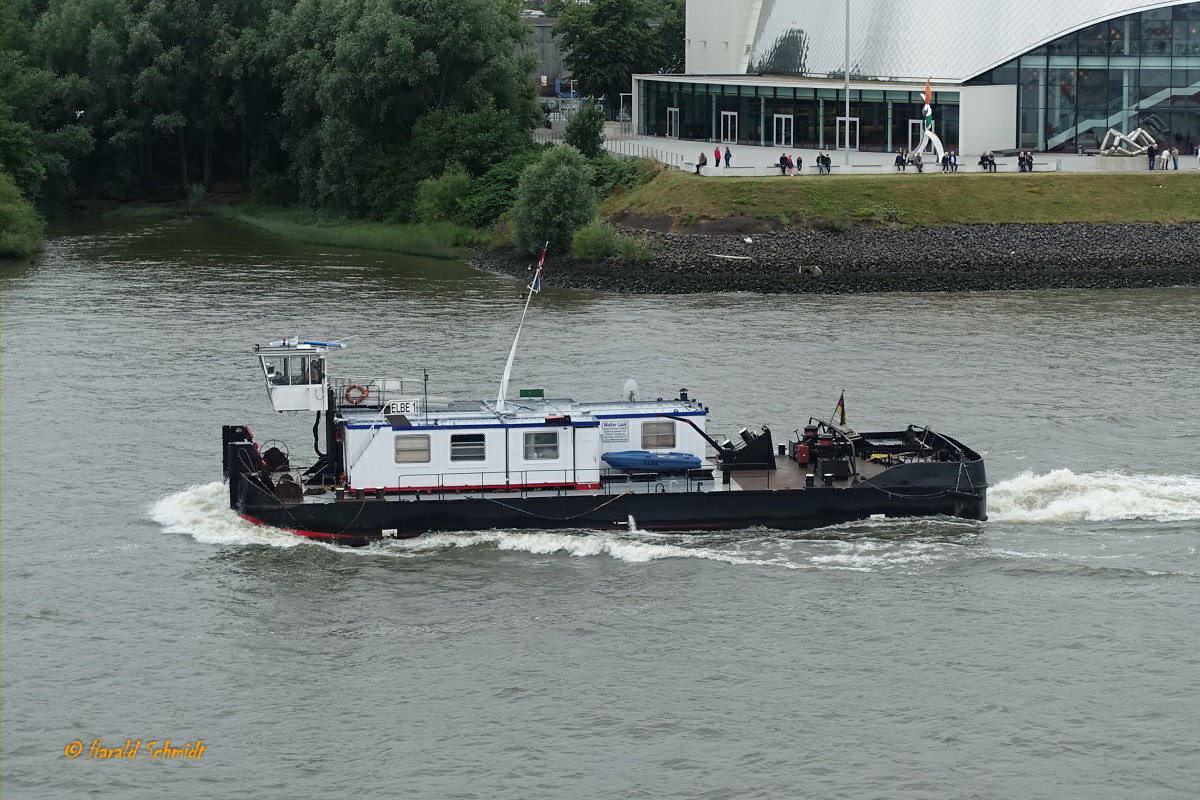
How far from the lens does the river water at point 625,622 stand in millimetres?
21766

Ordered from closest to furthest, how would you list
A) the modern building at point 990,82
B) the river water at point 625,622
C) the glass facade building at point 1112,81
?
the river water at point 625,622, the glass facade building at point 1112,81, the modern building at point 990,82

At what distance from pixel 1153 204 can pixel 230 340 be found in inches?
1401

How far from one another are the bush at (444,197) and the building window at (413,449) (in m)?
43.2

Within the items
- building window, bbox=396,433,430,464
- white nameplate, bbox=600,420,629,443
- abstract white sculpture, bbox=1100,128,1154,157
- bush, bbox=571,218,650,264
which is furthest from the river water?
abstract white sculpture, bbox=1100,128,1154,157

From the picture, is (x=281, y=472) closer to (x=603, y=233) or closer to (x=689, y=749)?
(x=689, y=749)

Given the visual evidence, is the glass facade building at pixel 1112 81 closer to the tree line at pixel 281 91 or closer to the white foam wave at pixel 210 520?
the tree line at pixel 281 91

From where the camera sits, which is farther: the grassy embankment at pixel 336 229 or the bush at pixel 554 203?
the grassy embankment at pixel 336 229

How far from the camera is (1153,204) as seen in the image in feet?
214

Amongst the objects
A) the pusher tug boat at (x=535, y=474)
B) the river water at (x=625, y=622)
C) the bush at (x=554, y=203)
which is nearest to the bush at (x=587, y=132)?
the bush at (x=554, y=203)

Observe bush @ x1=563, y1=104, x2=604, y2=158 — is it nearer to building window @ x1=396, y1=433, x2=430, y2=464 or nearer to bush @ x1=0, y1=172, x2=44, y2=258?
bush @ x1=0, y1=172, x2=44, y2=258

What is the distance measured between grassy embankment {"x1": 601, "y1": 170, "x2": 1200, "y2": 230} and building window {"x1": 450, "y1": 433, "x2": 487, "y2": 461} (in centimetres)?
3372

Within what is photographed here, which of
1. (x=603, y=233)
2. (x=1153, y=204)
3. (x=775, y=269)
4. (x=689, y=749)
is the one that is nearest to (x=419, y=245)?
(x=603, y=233)

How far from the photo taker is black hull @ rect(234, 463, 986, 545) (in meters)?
29.4

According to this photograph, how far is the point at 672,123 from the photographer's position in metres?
86.6
